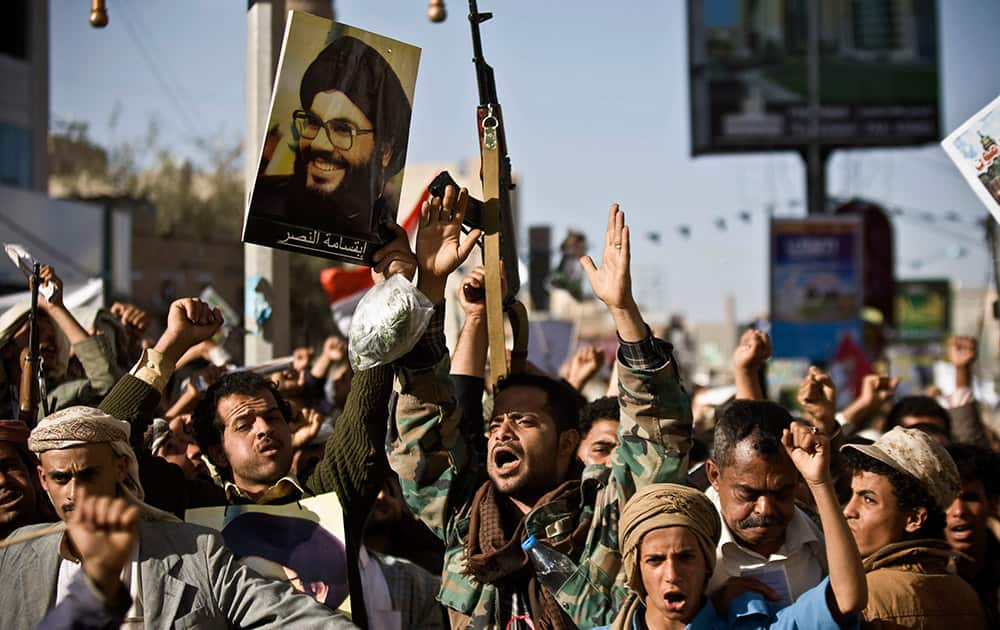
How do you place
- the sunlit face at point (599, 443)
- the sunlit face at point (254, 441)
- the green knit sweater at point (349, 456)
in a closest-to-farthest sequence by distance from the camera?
the green knit sweater at point (349, 456)
the sunlit face at point (254, 441)
the sunlit face at point (599, 443)

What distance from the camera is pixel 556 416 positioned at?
182 inches

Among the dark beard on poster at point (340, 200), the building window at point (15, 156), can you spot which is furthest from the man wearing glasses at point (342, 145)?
the building window at point (15, 156)

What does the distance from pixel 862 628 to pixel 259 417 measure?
2032 mm

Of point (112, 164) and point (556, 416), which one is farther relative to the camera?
point (112, 164)

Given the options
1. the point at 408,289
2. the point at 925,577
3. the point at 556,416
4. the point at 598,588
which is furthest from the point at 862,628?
the point at 408,289

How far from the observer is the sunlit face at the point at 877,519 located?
4223mm

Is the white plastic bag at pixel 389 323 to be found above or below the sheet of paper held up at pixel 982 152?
below

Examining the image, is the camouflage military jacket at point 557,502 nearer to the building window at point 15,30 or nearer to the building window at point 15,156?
the building window at point 15,156

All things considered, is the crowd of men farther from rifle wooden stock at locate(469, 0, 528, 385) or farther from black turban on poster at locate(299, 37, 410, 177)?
black turban on poster at locate(299, 37, 410, 177)

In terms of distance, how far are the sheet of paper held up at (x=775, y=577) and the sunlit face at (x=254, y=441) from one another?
157 centimetres

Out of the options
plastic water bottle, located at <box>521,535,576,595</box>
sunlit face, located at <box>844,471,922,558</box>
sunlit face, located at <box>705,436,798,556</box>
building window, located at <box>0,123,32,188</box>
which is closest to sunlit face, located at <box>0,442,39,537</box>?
plastic water bottle, located at <box>521,535,576,595</box>

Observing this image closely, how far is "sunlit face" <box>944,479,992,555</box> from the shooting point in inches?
208

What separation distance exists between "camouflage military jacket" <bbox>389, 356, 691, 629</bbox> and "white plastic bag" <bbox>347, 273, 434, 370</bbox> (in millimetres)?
237

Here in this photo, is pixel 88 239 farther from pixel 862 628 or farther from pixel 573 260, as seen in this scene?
pixel 862 628
